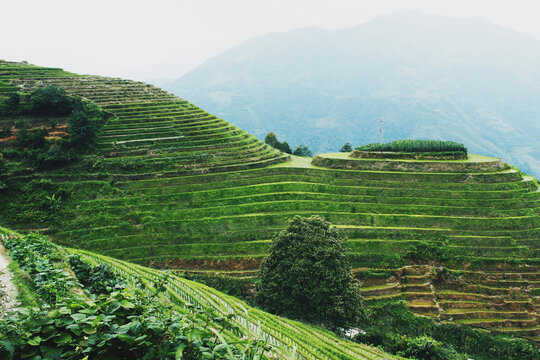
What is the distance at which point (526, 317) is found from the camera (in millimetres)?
17391

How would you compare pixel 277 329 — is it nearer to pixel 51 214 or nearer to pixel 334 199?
pixel 334 199

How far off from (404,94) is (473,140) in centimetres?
4996

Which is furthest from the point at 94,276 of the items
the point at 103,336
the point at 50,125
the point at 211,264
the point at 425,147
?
the point at 425,147

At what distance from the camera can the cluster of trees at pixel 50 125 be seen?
2234 cm

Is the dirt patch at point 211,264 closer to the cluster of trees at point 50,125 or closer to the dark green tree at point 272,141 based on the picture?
the cluster of trees at point 50,125

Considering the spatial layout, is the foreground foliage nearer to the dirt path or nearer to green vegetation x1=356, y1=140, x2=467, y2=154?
the dirt path

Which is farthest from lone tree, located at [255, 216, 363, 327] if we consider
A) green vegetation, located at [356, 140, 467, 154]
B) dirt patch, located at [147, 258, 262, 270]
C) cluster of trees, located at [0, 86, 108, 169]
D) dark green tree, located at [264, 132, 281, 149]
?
dark green tree, located at [264, 132, 281, 149]

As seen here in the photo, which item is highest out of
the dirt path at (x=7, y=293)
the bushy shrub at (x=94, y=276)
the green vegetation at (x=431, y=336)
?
the dirt path at (x=7, y=293)

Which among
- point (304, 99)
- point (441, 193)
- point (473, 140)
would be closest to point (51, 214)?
point (441, 193)

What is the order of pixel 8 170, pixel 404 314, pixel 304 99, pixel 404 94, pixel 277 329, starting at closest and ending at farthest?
pixel 277 329 → pixel 404 314 → pixel 8 170 → pixel 404 94 → pixel 304 99

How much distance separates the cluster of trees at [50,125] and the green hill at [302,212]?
3.24ft

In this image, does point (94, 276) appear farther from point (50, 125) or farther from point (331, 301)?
point (50, 125)

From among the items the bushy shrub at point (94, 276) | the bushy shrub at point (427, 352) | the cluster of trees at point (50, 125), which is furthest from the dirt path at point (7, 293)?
the cluster of trees at point (50, 125)

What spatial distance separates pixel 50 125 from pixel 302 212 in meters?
20.4
